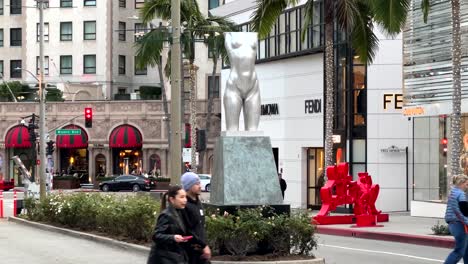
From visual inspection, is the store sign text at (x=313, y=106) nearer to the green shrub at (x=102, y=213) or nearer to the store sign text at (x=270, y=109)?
the store sign text at (x=270, y=109)

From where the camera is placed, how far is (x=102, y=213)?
2177cm

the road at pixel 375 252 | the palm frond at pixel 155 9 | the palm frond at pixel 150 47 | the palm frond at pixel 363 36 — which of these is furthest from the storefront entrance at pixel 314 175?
the road at pixel 375 252

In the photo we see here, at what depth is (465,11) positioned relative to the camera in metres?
28.2

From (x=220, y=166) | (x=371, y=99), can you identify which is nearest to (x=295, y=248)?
(x=220, y=166)

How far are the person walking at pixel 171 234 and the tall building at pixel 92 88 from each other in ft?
189

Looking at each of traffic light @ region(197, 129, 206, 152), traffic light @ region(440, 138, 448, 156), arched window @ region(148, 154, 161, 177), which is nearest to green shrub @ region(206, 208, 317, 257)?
traffic light @ region(197, 129, 206, 152)

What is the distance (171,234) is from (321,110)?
1144 inches

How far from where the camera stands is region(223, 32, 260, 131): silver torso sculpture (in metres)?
17.6

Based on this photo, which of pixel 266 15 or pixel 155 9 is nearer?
pixel 266 15

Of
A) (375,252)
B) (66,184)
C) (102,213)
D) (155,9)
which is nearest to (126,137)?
(66,184)

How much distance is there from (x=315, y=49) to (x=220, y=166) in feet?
68.9

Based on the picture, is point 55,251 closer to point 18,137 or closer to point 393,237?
point 393,237

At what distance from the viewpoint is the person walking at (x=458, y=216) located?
13922 millimetres

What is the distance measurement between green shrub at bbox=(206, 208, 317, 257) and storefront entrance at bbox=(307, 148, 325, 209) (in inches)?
868
